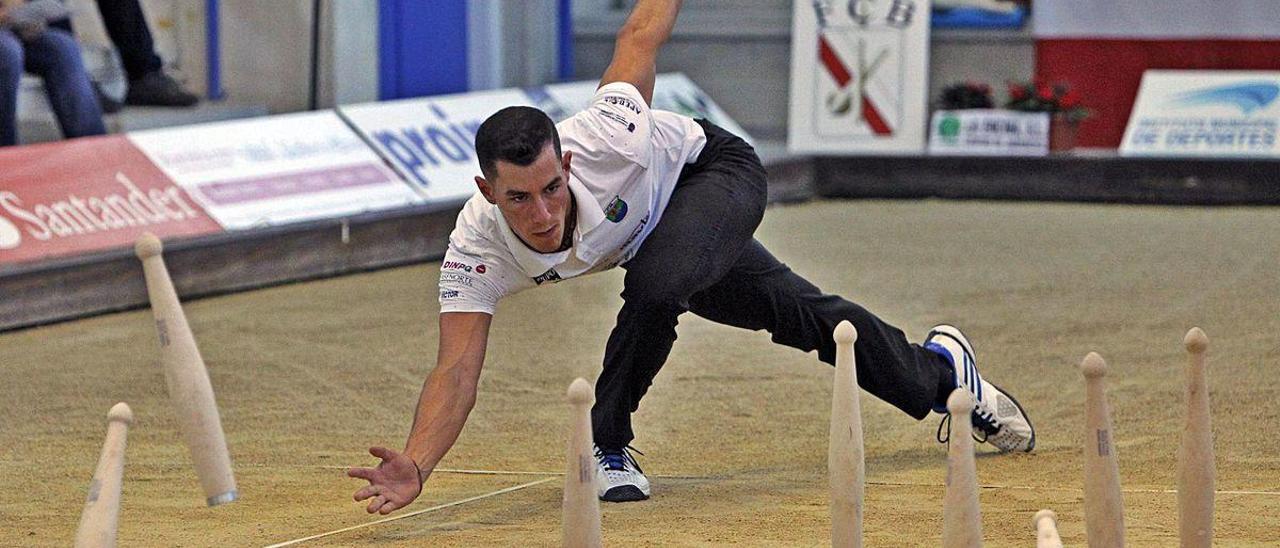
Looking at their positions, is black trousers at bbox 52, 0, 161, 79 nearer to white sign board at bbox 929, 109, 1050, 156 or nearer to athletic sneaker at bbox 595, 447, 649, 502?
white sign board at bbox 929, 109, 1050, 156

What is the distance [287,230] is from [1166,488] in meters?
4.97

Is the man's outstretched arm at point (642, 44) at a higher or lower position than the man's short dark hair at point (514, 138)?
higher

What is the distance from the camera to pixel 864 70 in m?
12.2

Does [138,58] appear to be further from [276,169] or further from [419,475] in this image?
[419,475]

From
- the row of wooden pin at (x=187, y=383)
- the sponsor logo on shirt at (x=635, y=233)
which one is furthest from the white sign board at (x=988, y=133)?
the row of wooden pin at (x=187, y=383)

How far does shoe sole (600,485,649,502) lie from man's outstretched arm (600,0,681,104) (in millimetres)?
927

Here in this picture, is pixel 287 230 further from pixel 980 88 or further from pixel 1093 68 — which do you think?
pixel 1093 68

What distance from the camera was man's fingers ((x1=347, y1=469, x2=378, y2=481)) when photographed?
3721 mm

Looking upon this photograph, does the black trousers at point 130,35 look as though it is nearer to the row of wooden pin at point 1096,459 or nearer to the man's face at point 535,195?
the man's face at point 535,195

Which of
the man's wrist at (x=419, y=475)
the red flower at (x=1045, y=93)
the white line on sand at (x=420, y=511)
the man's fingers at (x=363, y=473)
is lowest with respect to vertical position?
the red flower at (x=1045, y=93)

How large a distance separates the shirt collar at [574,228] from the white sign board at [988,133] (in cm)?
785

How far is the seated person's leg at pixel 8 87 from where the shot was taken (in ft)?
27.4

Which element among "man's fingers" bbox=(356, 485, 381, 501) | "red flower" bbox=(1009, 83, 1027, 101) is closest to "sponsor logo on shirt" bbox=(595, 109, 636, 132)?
"man's fingers" bbox=(356, 485, 381, 501)

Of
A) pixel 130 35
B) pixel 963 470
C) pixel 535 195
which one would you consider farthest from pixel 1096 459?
pixel 130 35
